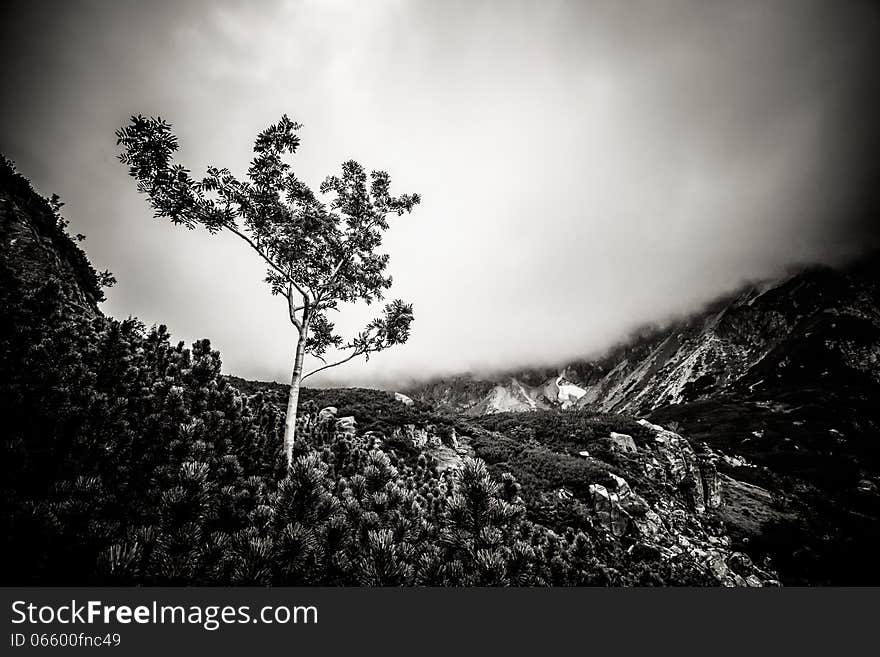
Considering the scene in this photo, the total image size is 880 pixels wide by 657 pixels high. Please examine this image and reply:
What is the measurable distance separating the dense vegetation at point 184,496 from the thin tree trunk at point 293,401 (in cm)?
41

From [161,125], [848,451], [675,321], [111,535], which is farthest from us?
[675,321]

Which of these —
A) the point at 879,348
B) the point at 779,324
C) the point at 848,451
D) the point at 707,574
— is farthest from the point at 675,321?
the point at 707,574

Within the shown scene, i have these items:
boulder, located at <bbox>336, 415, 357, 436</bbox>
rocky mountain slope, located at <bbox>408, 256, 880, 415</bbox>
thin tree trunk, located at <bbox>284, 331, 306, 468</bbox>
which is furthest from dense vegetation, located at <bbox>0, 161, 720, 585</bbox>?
rocky mountain slope, located at <bbox>408, 256, 880, 415</bbox>

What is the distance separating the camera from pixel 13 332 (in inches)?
211

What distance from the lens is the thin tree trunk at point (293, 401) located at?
7.97m

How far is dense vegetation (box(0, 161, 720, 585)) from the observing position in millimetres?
2297

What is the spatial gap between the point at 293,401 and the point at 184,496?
6161 mm

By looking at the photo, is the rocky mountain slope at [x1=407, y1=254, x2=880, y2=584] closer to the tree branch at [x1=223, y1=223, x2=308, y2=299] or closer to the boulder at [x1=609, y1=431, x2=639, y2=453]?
the boulder at [x1=609, y1=431, x2=639, y2=453]

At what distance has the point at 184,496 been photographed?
284 centimetres

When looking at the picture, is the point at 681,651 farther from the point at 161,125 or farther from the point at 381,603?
the point at 161,125

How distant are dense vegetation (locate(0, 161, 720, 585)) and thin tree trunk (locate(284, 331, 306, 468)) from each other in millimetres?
414

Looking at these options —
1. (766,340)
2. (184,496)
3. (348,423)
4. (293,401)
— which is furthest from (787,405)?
(184,496)

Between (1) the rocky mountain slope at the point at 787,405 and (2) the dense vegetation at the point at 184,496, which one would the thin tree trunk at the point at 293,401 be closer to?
(2) the dense vegetation at the point at 184,496

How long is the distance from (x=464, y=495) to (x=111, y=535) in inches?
134
